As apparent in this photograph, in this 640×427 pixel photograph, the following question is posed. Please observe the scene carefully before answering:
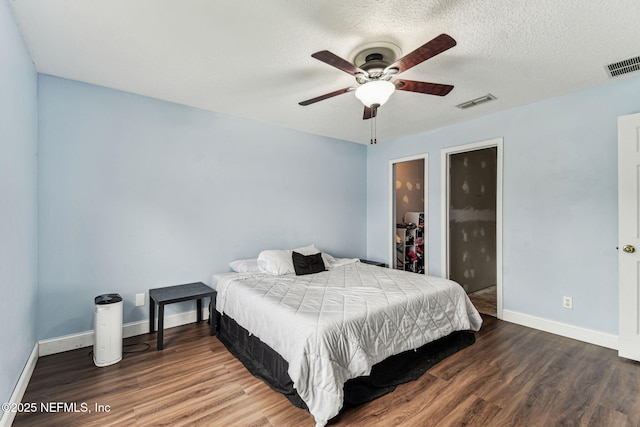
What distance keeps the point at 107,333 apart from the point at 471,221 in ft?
16.3

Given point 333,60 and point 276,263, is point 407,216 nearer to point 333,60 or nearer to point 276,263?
point 276,263

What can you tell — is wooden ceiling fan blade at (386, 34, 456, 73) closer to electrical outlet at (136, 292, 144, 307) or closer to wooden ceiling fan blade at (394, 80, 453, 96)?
wooden ceiling fan blade at (394, 80, 453, 96)

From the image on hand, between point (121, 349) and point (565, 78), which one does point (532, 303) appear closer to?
point (565, 78)

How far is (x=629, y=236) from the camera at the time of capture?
8.23ft

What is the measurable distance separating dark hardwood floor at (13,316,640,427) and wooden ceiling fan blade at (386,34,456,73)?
221cm

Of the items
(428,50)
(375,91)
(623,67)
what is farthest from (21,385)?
(623,67)

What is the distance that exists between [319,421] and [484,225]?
14.7ft

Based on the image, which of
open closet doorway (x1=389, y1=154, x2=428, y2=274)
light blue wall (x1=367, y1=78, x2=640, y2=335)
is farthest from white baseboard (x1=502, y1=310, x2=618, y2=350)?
open closet doorway (x1=389, y1=154, x2=428, y2=274)

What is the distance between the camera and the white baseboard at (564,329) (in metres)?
2.75

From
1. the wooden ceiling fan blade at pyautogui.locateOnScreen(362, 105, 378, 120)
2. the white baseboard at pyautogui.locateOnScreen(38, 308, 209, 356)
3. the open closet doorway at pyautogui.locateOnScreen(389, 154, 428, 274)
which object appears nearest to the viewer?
the wooden ceiling fan blade at pyautogui.locateOnScreen(362, 105, 378, 120)

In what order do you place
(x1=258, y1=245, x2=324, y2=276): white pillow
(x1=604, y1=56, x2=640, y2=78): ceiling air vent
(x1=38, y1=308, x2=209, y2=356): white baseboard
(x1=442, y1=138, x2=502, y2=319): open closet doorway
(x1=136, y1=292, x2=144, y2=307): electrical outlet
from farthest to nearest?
(x1=442, y1=138, x2=502, y2=319): open closet doorway → (x1=258, y1=245, x2=324, y2=276): white pillow → (x1=136, y1=292, x2=144, y2=307): electrical outlet → (x1=38, y1=308, x2=209, y2=356): white baseboard → (x1=604, y1=56, x2=640, y2=78): ceiling air vent

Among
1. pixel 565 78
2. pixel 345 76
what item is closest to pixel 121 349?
pixel 345 76

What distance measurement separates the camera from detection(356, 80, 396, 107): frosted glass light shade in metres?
1.99

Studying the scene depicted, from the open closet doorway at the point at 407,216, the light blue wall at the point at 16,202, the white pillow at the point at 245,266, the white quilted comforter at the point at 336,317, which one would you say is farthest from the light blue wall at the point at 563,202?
the light blue wall at the point at 16,202
